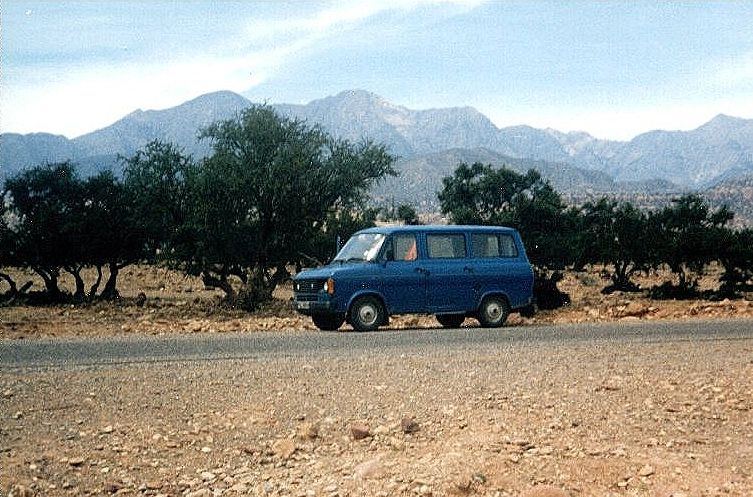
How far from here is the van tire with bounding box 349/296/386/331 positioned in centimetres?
1612

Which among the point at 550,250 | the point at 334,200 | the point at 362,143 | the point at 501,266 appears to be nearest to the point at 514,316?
the point at 501,266

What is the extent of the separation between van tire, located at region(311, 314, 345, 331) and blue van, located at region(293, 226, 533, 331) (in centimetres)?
2

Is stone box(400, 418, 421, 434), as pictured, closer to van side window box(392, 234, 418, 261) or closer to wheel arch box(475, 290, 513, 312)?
van side window box(392, 234, 418, 261)

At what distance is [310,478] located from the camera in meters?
6.11

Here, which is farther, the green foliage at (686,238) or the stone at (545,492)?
the green foliage at (686,238)

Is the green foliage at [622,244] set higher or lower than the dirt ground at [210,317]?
higher

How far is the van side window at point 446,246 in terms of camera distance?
667 inches

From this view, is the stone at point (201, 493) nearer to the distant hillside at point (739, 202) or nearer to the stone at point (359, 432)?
the stone at point (359, 432)

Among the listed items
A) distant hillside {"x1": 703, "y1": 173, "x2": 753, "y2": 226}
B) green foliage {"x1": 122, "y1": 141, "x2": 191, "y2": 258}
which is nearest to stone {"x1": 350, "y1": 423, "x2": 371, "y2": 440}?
green foliage {"x1": 122, "y1": 141, "x2": 191, "y2": 258}

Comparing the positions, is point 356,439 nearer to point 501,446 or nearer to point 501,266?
point 501,446

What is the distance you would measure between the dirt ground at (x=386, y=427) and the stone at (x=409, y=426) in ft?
0.04

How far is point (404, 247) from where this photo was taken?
16.7 metres

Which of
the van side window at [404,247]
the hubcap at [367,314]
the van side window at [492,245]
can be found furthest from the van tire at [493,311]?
the hubcap at [367,314]

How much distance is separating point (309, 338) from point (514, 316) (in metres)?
8.91
